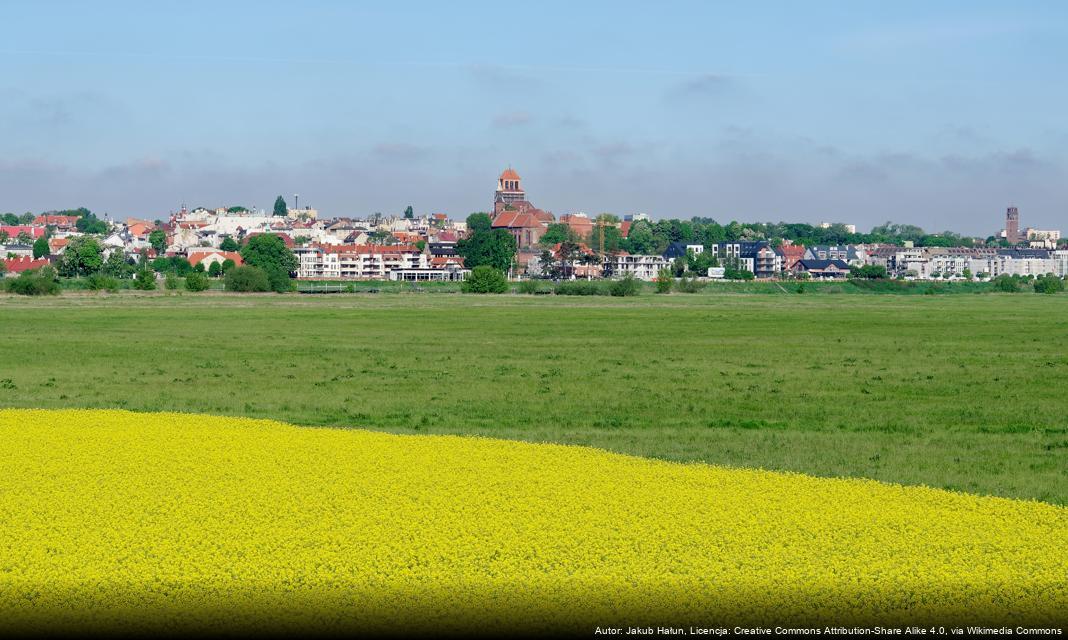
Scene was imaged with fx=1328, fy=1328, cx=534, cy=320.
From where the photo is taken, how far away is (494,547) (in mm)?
11977

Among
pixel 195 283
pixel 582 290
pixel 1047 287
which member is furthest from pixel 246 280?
pixel 1047 287

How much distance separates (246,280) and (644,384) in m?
121

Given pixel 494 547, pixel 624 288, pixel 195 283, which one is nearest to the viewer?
pixel 494 547

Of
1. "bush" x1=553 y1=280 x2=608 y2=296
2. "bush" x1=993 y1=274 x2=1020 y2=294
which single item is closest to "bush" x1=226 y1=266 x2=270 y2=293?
"bush" x1=553 y1=280 x2=608 y2=296

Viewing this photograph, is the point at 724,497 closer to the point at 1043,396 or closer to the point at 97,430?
the point at 97,430

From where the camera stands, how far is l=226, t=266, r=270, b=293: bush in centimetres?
14950

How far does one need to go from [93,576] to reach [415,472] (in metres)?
6.06

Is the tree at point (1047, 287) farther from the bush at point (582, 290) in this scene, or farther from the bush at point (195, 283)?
the bush at point (195, 283)

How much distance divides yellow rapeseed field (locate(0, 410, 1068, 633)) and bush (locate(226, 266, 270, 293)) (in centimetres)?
13455

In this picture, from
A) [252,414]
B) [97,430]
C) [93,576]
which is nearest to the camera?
[93,576]

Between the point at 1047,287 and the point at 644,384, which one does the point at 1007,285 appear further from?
the point at 644,384

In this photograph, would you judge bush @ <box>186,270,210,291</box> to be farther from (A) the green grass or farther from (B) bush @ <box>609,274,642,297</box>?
(A) the green grass

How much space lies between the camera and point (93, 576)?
10789 mm

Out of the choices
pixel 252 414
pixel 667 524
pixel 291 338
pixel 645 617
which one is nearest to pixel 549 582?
pixel 645 617
